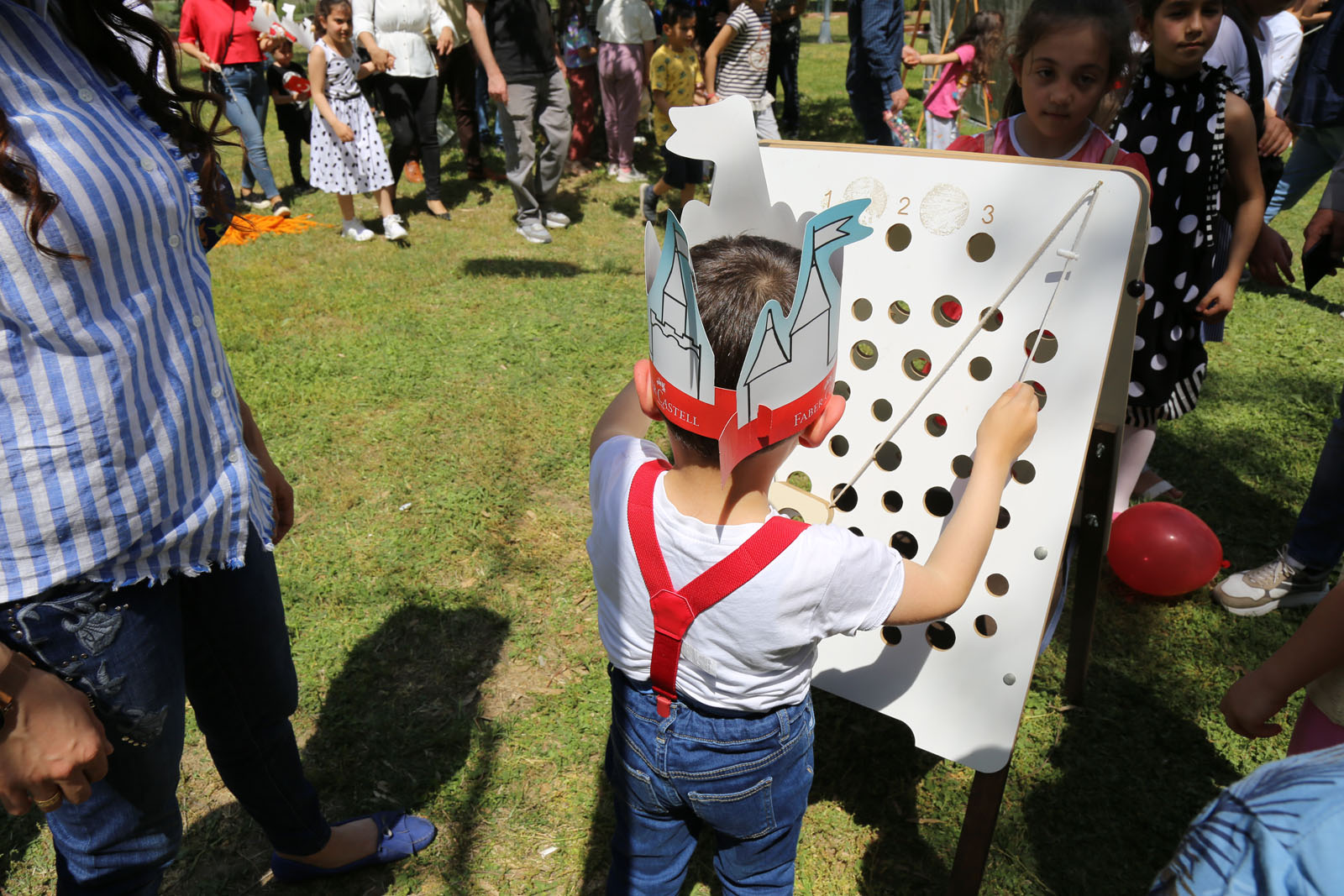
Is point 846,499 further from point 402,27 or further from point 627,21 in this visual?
point 627,21

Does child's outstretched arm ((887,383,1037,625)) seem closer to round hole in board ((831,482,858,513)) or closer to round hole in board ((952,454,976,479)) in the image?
round hole in board ((952,454,976,479))

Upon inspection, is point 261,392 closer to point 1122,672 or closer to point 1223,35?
point 1122,672

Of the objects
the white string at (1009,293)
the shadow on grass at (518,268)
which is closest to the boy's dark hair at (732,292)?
the white string at (1009,293)

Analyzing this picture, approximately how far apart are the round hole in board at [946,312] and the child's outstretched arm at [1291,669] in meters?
0.82

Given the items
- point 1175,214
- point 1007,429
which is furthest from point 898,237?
point 1175,214

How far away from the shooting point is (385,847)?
7.09ft

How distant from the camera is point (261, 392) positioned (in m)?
4.43

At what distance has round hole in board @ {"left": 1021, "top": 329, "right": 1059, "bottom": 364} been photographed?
1.69 metres

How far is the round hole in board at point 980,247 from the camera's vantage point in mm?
1738

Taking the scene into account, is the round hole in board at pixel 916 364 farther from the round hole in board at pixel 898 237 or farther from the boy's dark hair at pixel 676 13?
the boy's dark hair at pixel 676 13

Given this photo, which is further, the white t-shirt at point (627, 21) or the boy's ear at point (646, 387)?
the white t-shirt at point (627, 21)

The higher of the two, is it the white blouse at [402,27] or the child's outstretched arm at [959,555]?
the white blouse at [402,27]

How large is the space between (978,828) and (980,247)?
1.22 metres

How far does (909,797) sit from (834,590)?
4.56ft
